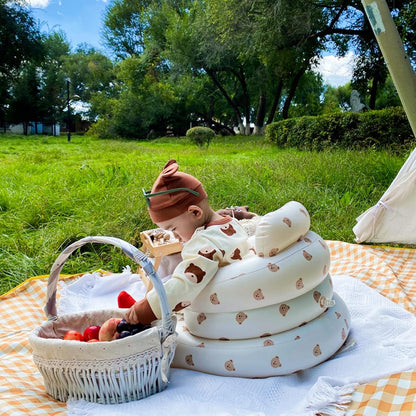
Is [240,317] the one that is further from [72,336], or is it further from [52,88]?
[52,88]

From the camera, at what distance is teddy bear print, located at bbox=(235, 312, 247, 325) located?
1822 mm

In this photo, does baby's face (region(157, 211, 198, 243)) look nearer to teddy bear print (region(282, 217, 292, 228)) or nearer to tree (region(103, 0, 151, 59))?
teddy bear print (region(282, 217, 292, 228))

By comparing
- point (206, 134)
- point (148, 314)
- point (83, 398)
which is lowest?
point (83, 398)

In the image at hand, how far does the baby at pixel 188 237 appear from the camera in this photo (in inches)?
70.6

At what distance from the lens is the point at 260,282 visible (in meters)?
1.79

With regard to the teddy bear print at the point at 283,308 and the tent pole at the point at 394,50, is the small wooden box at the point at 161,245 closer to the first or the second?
the teddy bear print at the point at 283,308

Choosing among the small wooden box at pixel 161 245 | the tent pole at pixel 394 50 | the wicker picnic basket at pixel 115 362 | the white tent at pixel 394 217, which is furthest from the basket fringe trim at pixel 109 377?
the tent pole at pixel 394 50

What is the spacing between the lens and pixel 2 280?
319 centimetres

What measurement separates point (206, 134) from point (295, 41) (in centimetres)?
374

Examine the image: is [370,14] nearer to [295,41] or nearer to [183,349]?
[183,349]

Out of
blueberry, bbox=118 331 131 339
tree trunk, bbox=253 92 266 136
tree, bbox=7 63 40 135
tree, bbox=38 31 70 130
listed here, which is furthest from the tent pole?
tree, bbox=38 31 70 130

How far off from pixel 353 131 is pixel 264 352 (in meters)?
7.82

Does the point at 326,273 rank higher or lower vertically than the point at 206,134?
lower

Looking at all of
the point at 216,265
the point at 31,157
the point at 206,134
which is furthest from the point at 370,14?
the point at 206,134
